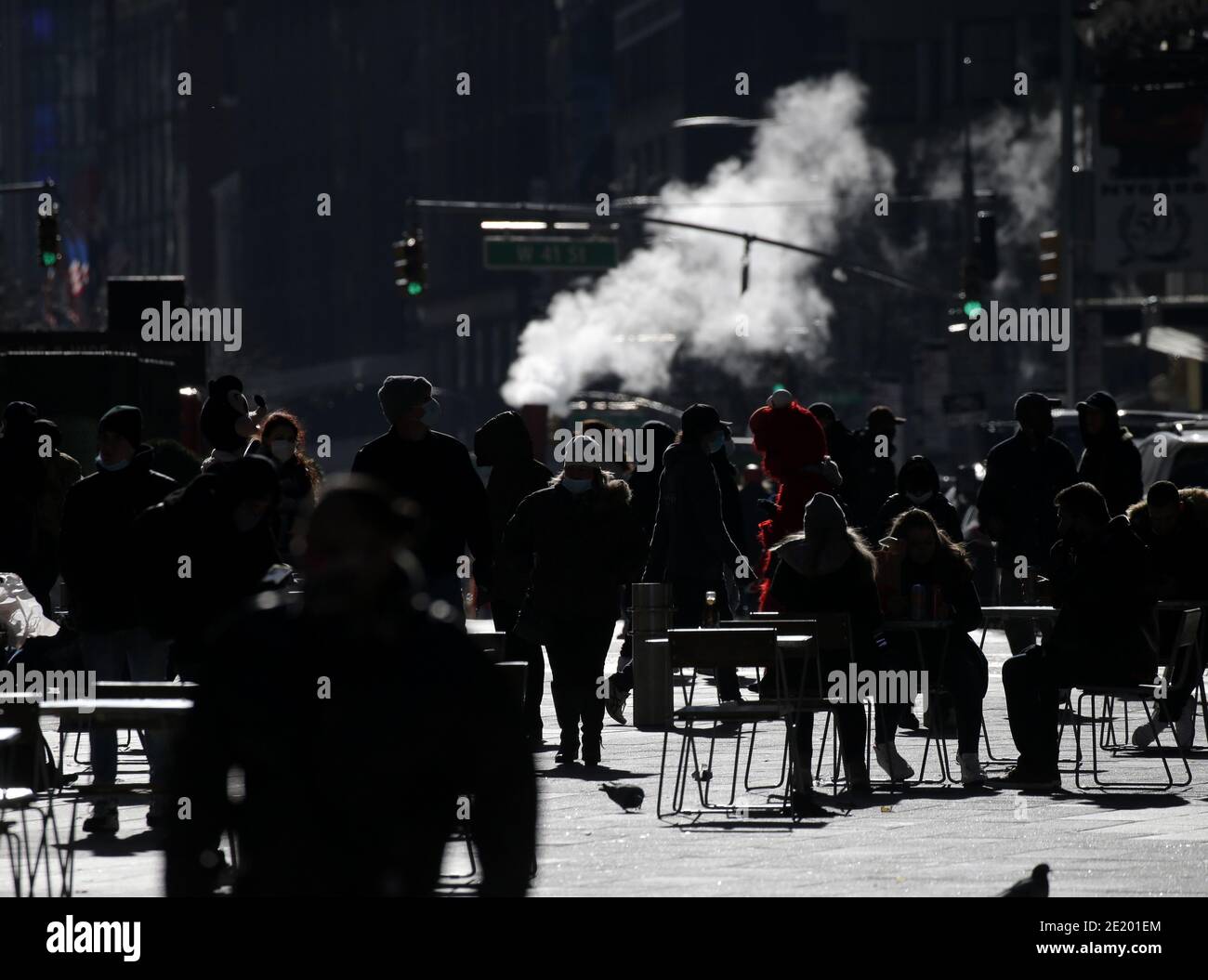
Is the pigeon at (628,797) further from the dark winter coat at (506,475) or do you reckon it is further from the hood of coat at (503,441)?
the hood of coat at (503,441)

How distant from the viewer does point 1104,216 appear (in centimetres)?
4906

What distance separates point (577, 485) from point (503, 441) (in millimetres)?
1091

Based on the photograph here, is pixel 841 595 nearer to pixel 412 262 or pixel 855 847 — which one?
pixel 855 847

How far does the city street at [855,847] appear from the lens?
29.9 ft

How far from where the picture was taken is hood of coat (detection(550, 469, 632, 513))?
13570 millimetres

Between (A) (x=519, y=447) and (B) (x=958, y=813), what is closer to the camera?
(B) (x=958, y=813)

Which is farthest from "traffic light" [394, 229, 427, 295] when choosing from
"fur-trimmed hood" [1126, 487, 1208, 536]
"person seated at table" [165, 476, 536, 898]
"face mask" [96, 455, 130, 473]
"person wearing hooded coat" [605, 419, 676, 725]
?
"person seated at table" [165, 476, 536, 898]

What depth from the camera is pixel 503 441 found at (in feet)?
47.9

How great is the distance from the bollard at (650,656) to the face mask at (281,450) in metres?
2.85

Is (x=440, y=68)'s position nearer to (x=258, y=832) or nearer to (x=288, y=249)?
(x=288, y=249)

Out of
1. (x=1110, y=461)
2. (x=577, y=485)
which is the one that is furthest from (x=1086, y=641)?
(x=1110, y=461)

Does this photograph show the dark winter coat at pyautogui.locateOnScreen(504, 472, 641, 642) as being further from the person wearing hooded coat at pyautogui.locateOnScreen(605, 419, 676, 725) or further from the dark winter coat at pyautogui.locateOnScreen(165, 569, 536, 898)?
the dark winter coat at pyautogui.locateOnScreen(165, 569, 536, 898)
